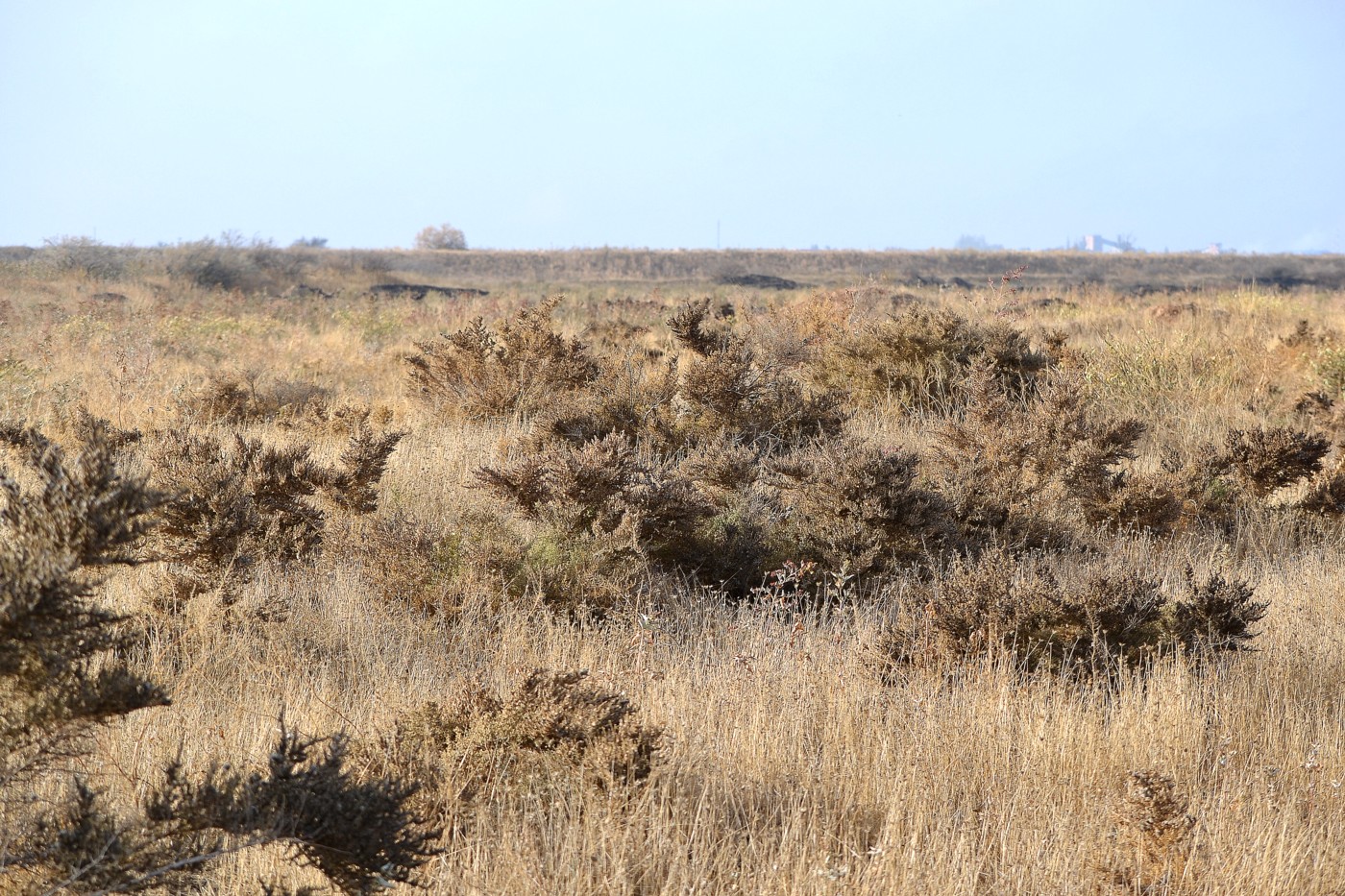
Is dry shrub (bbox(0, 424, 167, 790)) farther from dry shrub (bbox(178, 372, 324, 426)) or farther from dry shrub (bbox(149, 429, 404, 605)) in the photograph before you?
dry shrub (bbox(178, 372, 324, 426))

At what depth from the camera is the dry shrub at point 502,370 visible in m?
8.54

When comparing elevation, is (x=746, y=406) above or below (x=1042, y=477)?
above

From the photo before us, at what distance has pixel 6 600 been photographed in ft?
6.17

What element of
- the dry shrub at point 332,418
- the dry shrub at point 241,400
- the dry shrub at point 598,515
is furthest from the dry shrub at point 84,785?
the dry shrub at point 241,400

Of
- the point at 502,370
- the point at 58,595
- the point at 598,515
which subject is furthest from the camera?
the point at 502,370

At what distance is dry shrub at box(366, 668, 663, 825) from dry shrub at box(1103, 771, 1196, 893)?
3.93 feet

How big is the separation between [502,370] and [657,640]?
16.7 feet

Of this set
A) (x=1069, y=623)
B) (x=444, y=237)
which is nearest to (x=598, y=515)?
(x=1069, y=623)

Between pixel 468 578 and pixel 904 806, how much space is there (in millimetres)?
2349

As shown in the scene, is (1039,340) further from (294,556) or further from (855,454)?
(294,556)

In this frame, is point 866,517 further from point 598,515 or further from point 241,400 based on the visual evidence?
point 241,400

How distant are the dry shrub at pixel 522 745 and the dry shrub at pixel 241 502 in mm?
1792

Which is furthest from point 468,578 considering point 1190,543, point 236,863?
point 1190,543

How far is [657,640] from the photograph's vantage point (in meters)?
4.06
